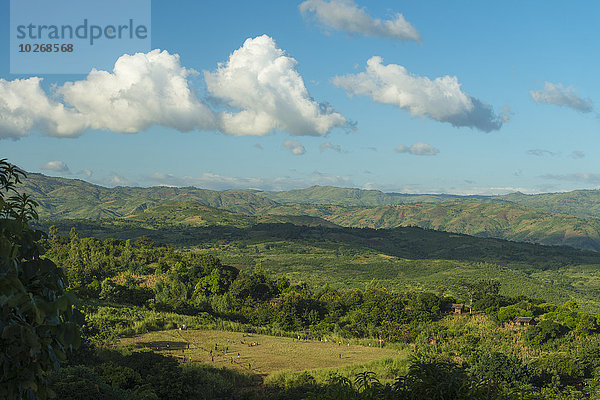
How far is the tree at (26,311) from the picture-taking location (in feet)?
15.0

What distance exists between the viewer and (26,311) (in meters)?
5.10

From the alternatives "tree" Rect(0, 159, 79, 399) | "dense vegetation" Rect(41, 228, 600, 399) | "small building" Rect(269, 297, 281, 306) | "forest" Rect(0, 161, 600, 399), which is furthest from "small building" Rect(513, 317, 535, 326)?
"tree" Rect(0, 159, 79, 399)

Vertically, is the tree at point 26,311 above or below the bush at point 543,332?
above

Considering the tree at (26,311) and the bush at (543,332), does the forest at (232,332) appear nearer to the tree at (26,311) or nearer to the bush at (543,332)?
the tree at (26,311)

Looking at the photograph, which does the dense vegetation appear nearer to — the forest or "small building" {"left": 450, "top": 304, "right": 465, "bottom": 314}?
the forest

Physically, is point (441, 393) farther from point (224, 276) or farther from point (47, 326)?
point (224, 276)

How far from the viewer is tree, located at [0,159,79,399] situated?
15.0 feet

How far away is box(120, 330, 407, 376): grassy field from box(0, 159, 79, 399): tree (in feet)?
110

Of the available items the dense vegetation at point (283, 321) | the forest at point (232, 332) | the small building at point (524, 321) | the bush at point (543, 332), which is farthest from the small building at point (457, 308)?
the bush at point (543, 332)

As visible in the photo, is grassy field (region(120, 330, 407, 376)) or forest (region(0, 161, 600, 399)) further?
grassy field (region(120, 330, 407, 376))

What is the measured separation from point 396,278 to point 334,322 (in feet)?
328

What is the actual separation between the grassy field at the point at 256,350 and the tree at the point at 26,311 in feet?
110

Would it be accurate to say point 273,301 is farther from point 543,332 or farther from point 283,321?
point 543,332

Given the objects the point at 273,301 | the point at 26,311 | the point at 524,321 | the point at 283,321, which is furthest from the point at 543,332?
the point at 26,311
